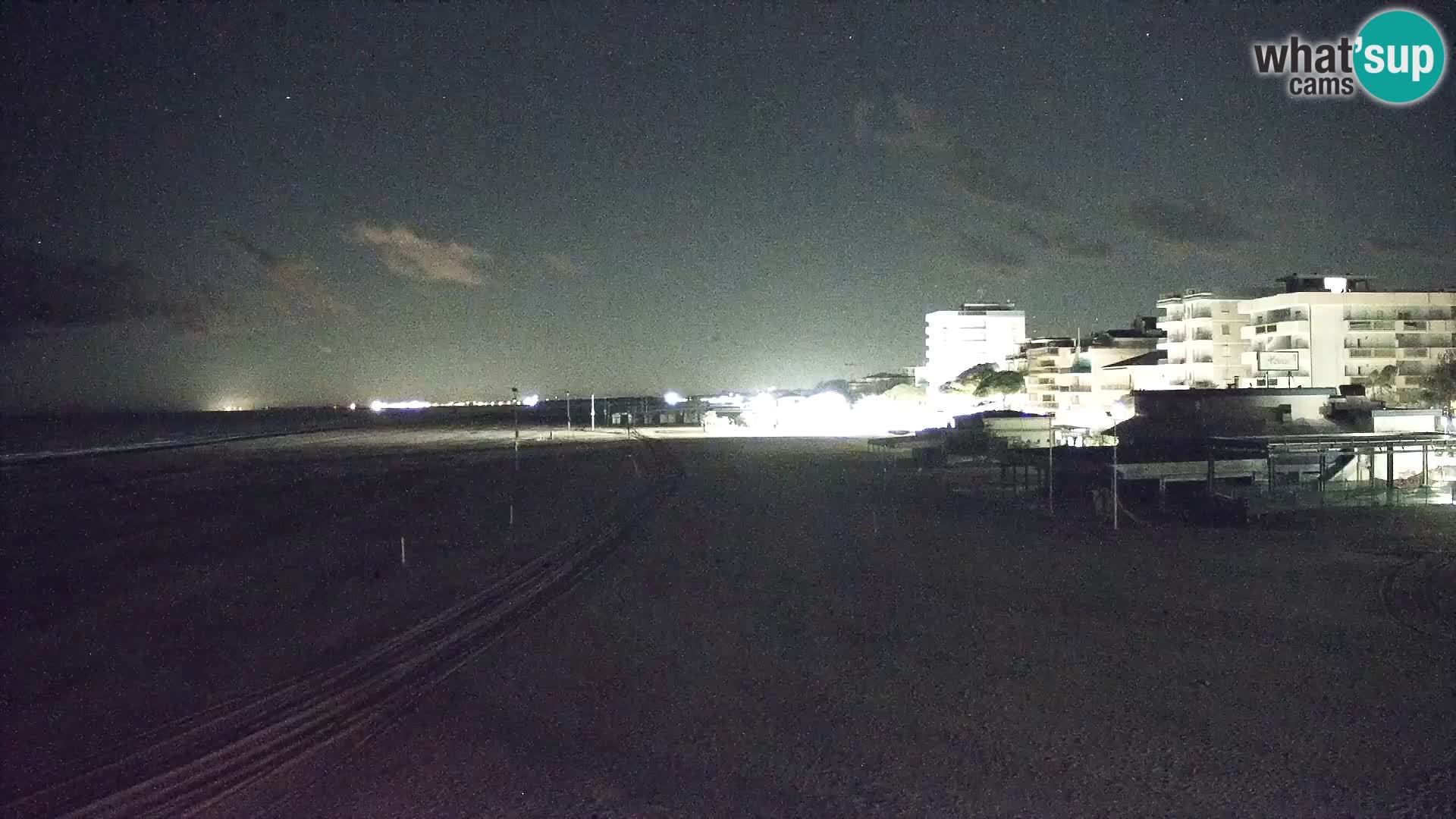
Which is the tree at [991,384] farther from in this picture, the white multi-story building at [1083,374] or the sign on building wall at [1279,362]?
the sign on building wall at [1279,362]

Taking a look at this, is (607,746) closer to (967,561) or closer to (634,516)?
(967,561)

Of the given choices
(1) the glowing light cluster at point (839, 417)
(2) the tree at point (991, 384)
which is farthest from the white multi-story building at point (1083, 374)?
(1) the glowing light cluster at point (839, 417)

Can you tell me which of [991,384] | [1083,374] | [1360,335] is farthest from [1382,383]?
[991,384]

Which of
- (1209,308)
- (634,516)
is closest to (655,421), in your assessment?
(1209,308)

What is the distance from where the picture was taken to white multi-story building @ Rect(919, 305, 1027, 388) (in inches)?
3465

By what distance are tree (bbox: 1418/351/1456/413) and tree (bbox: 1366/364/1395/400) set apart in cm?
122

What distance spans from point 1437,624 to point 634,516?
508 inches

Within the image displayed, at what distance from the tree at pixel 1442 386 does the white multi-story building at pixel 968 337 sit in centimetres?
4625

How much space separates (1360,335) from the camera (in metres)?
44.2

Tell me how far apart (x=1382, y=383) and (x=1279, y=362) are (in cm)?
413

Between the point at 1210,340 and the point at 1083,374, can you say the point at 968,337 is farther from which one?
the point at 1210,340

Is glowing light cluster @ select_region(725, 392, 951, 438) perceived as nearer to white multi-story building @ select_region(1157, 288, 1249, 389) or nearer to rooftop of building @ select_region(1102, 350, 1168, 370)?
rooftop of building @ select_region(1102, 350, 1168, 370)

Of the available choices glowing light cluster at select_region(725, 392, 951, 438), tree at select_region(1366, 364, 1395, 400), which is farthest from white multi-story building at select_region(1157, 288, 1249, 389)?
glowing light cluster at select_region(725, 392, 951, 438)

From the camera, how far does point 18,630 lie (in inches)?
406
